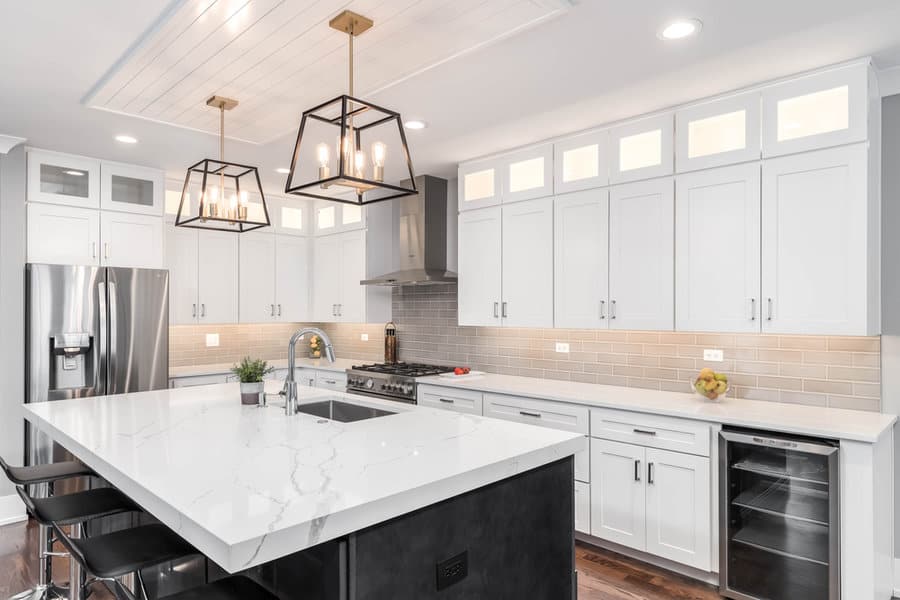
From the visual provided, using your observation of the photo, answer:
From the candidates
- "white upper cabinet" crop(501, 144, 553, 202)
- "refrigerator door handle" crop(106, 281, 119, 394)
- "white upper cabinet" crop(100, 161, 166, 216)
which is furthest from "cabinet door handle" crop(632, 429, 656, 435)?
"white upper cabinet" crop(100, 161, 166, 216)

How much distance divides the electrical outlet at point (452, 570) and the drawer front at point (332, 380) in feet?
11.9

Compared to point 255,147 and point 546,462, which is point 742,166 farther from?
point 255,147

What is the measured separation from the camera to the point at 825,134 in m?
2.70

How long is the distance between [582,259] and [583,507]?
1.57 meters

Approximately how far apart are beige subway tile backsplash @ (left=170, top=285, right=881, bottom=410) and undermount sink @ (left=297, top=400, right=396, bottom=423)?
5.76 ft

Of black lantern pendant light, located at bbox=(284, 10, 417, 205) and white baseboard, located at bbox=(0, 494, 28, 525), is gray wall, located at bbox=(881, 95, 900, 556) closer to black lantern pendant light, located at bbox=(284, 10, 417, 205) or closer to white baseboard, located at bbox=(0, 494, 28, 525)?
black lantern pendant light, located at bbox=(284, 10, 417, 205)

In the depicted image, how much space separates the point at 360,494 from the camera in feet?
4.83

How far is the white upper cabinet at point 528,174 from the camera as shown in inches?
153

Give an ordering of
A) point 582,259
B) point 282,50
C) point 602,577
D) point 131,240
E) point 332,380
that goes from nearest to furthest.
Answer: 1. point 282,50
2. point 602,577
3. point 582,259
4. point 131,240
5. point 332,380

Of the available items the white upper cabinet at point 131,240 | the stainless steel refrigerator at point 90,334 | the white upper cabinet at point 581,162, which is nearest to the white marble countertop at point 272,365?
the stainless steel refrigerator at point 90,334

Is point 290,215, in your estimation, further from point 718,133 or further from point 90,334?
point 718,133

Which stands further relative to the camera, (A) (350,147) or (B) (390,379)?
(B) (390,379)

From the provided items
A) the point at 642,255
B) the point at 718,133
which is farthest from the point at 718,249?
the point at 718,133

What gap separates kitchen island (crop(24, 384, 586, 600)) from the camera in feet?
4.48
